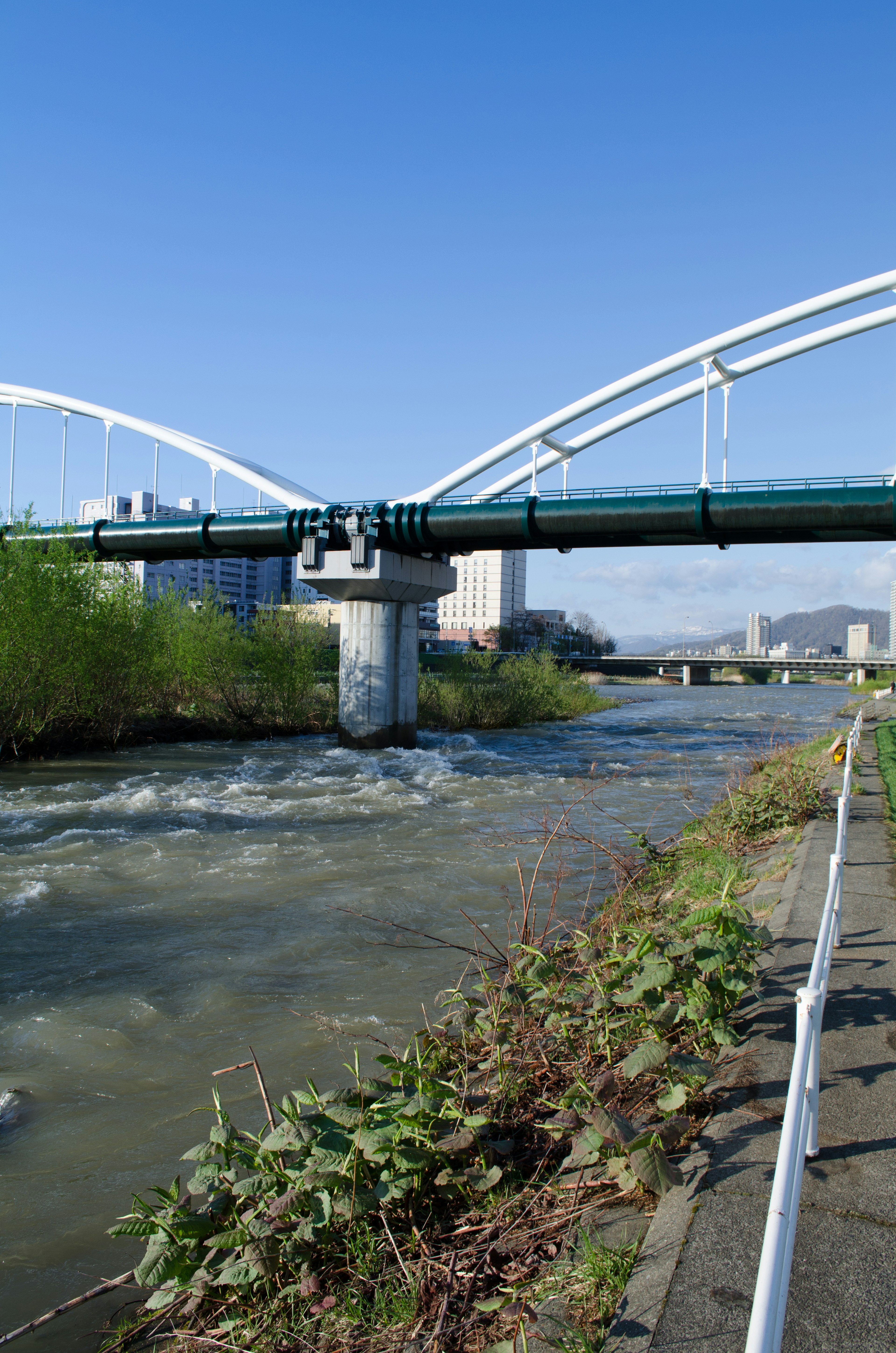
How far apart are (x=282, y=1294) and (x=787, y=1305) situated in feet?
5.20

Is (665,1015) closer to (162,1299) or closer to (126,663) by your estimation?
(162,1299)

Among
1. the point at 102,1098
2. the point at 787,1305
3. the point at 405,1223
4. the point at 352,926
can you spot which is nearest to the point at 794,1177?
the point at 787,1305

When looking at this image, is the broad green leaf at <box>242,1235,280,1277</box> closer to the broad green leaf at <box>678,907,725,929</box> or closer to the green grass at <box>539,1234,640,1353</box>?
the green grass at <box>539,1234,640,1353</box>

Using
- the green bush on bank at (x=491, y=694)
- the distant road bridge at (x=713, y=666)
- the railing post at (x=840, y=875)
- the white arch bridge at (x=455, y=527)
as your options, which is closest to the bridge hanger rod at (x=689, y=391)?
the white arch bridge at (x=455, y=527)

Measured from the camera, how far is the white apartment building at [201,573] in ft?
107

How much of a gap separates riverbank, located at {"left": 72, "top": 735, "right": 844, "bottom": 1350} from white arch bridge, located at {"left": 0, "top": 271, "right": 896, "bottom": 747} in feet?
69.9

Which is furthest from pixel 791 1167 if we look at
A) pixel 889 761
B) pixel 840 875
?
pixel 889 761

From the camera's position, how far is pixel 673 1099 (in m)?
3.25

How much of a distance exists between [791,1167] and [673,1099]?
4.10ft

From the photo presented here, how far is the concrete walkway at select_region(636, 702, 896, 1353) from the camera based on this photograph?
224 cm

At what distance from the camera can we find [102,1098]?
199 inches

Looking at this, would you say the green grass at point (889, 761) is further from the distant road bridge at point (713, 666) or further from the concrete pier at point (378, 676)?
the distant road bridge at point (713, 666)

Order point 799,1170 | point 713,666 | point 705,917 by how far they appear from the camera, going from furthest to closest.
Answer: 1. point 713,666
2. point 705,917
3. point 799,1170

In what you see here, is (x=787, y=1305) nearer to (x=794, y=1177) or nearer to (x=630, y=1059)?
(x=794, y=1177)
